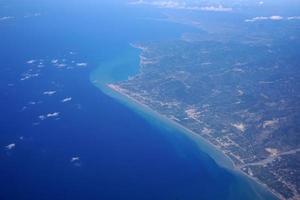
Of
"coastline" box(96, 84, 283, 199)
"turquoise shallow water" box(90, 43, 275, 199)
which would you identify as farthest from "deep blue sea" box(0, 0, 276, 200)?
"coastline" box(96, 84, 283, 199)

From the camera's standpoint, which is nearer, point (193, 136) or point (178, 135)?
point (193, 136)

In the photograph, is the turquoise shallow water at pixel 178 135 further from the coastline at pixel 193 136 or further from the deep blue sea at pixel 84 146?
the deep blue sea at pixel 84 146

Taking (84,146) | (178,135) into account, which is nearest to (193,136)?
(178,135)

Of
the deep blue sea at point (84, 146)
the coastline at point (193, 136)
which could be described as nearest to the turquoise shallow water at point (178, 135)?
the coastline at point (193, 136)

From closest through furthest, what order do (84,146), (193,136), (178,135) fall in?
(84,146) < (193,136) < (178,135)

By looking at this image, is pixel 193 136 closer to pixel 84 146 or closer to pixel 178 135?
pixel 178 135

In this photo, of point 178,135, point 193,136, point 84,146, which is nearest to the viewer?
point 84,146

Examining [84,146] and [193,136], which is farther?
[193,136]

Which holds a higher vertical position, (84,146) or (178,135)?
(84,146)

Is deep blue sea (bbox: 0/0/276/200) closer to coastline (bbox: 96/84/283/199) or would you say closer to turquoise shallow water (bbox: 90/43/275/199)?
turquoise shallow water (bbox: 90/43/275/199)
